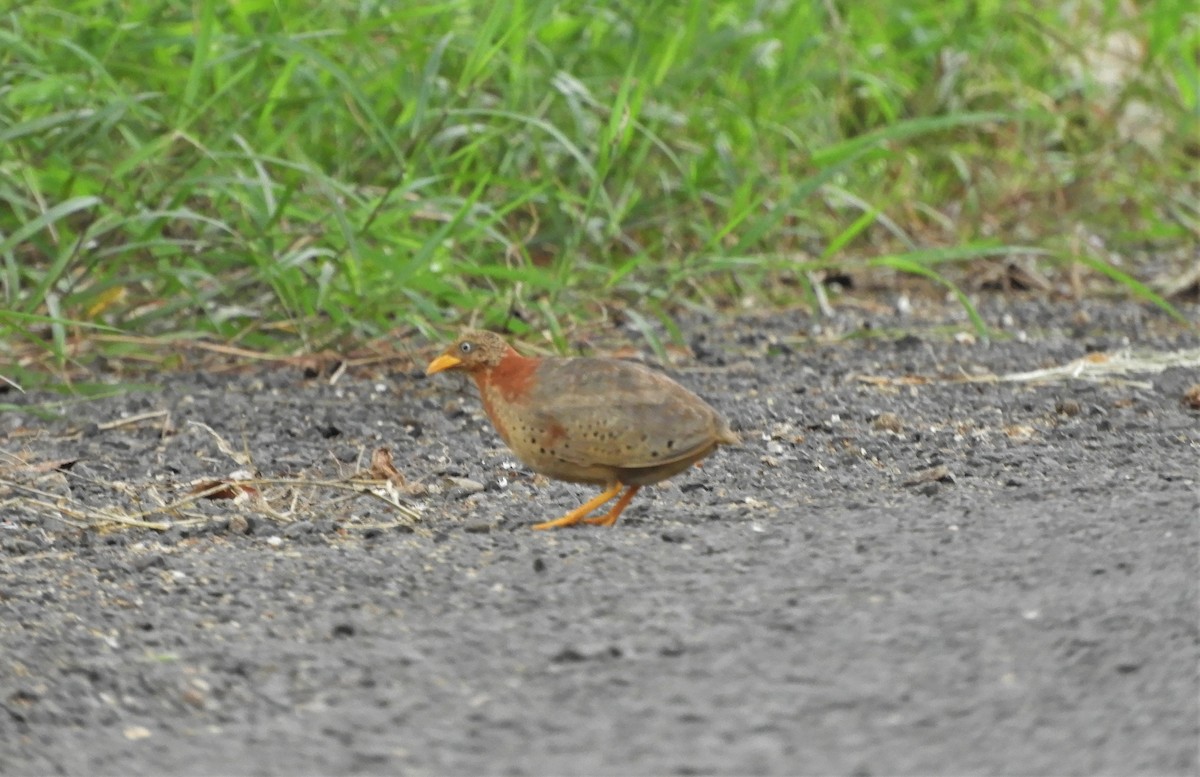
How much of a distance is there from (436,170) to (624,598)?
2.48 meters

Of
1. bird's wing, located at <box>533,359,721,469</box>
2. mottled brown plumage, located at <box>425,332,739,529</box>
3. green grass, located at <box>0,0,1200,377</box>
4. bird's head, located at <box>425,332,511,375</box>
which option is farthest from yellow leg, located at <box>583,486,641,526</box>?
green grass, located at <box>0,0,1200,377</box>

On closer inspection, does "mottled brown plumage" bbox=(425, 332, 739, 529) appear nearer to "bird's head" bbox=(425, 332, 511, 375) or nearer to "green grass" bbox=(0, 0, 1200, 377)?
"bird's head" bbox=(425, 332, 511, 375)

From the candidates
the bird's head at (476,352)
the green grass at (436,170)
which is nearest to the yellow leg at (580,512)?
the bird's head at (476,352)

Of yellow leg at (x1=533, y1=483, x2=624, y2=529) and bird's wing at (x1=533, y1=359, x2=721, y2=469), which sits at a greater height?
bird's wing at (x1=533, y1=359, x2=721, y2=469)

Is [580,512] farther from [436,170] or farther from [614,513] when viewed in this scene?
[436,170]

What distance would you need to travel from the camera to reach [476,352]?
3.38 m

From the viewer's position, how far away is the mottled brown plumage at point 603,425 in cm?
312

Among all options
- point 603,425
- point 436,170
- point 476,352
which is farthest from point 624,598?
point 436,170

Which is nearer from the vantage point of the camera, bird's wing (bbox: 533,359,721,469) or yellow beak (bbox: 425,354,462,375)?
bird's wing (bbox: 533,359,721,469)

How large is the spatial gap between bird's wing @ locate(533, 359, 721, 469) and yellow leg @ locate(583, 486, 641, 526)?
0.12 meters

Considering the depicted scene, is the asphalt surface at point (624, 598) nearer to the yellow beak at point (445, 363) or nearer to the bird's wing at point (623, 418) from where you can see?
the bird's wing at point (623, 418)

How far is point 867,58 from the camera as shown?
693 cm

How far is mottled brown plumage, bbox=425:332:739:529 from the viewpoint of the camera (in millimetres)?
3121

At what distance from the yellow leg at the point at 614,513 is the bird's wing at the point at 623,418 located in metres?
0.12
